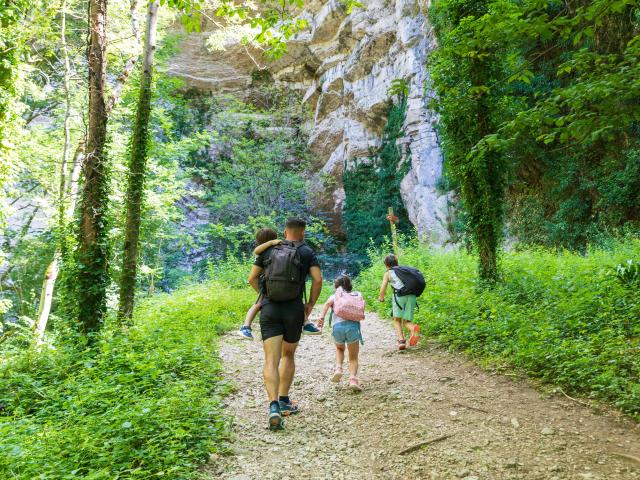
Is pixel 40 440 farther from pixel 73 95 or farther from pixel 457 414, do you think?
pixel 73 95

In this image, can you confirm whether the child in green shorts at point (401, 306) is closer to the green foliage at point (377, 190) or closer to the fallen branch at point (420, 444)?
the fallen branch at point (420, 444)

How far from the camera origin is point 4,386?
16.6 ft

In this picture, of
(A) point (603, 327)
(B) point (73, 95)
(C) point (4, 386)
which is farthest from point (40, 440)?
(B) point (73, 95)

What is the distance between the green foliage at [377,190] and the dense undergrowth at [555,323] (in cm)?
1260

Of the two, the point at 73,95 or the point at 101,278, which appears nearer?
the point at 101,278

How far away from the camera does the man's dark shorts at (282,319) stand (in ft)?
14.0

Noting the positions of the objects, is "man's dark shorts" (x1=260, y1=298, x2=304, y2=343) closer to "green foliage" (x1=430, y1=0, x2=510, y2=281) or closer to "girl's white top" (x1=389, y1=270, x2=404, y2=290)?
"girl's white top" (x1=389, y1=270, x2=404, y2=290)

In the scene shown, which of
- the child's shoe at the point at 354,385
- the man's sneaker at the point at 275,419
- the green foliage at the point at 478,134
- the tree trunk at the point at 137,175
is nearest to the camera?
the man's sneaker at the point at 275,419

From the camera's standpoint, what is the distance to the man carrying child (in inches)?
165

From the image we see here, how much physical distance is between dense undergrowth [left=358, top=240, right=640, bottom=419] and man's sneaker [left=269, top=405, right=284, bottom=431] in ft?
9.73

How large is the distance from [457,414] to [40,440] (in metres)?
3.69

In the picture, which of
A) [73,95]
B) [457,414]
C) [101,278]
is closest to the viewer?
[457,414]

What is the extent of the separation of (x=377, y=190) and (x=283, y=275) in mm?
19403

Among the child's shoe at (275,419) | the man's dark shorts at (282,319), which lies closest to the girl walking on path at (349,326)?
the man's dark shorts at (282,319)
